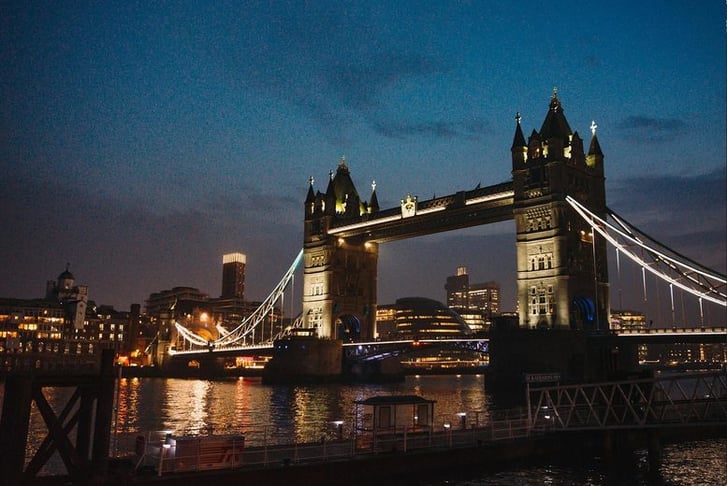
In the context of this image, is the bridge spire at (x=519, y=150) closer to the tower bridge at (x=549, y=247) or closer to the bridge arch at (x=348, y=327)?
the tower bridge at (x=549, y=247)

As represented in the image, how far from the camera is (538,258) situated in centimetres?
8862

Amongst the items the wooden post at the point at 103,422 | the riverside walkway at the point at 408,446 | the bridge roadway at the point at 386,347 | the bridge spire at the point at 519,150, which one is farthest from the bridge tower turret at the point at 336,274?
the wooden post at the point at 103,422

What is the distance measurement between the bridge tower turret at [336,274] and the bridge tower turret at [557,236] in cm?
3381

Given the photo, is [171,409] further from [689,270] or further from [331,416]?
[689,270]

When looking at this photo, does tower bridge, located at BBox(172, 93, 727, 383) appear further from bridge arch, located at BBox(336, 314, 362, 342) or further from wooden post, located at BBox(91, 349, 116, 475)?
wooden post, located at BBox(91, 349, 116, 475)

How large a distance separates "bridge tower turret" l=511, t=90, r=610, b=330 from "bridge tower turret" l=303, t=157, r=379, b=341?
111 feet

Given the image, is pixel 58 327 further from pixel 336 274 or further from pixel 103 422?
pixel 103 422

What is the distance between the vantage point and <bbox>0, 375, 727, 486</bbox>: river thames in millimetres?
30656

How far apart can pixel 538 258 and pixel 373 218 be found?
32510 mm

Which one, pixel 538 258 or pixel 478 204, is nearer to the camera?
pixel 538 258

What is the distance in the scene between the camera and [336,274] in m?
121

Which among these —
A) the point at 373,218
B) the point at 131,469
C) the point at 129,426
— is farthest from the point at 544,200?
the point at 131,469

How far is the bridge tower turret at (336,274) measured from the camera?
120250 millimetres

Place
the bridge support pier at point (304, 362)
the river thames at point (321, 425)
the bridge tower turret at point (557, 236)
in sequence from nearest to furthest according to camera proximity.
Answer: the river thames at point (321, 425), the bridge tower turret at point (557, 236), the bridge support pier at point (304, 362)
